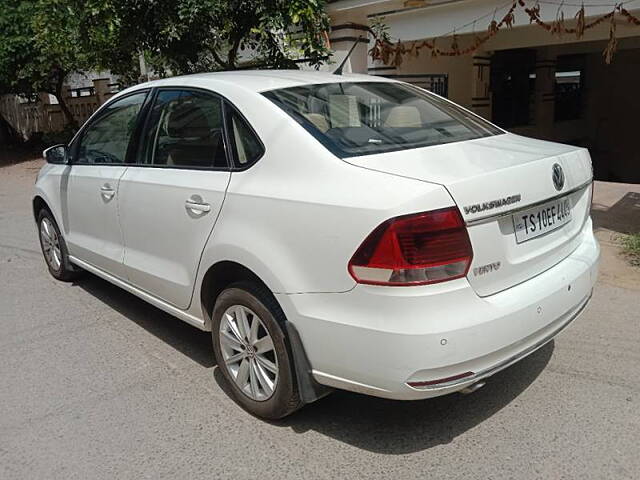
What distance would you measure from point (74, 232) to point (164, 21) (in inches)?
131

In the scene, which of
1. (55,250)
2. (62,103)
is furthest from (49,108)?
(55,250)

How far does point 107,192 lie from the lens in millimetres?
4047

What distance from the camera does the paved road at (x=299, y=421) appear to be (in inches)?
107

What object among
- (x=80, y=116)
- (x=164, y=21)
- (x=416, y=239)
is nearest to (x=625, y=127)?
(x=164, y=21)

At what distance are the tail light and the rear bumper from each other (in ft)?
0.16

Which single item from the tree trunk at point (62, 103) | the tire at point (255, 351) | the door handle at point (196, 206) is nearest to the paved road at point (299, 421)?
the tire at point (255, 351)

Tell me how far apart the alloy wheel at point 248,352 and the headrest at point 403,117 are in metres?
1.26

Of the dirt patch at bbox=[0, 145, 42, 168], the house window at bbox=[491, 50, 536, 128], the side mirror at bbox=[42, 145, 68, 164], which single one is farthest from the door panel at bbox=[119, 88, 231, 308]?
the dirt patch at bbox=[0, 145, 42, 168]

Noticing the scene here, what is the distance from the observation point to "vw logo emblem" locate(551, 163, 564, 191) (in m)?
2.80

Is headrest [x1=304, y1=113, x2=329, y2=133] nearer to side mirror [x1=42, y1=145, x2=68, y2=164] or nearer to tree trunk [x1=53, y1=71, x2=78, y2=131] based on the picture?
side mirror [x1=42, y1=145, x2=68, y2=164]

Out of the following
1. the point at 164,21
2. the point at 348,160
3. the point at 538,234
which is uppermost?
the point at 164,21

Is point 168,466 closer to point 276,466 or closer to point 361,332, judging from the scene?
point 276,466

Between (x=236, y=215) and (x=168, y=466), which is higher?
(x=236, y=215)

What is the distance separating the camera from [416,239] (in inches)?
91.9
